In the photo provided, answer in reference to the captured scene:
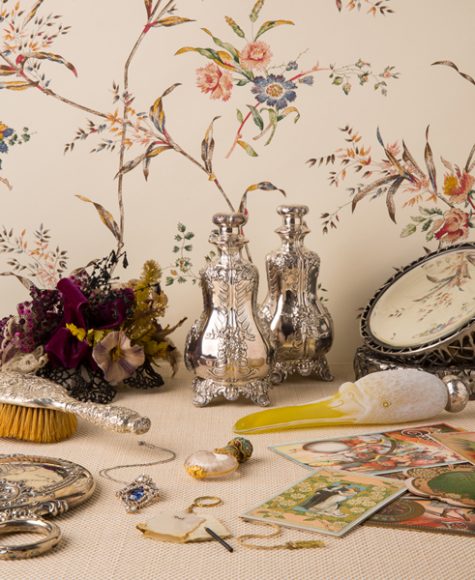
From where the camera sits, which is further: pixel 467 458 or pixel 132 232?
pixel 132 232

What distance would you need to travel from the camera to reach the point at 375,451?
0.99 metres

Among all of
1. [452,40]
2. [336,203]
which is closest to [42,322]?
[336,203]

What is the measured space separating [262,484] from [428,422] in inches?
12.1

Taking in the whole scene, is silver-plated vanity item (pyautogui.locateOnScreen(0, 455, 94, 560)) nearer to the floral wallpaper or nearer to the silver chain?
the silver chain

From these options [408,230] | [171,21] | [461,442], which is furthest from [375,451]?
[171,21]

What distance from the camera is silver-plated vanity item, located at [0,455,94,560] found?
0.74 meters

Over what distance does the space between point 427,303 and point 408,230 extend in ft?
0.58

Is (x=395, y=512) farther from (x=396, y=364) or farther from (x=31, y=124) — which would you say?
(x=31, y=124)

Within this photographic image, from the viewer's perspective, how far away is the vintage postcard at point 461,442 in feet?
3.17

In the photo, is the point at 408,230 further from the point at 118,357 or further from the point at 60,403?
the point at 60,403

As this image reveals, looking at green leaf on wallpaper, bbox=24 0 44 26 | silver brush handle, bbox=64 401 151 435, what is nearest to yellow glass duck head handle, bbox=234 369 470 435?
silver brush handle, bbox=64 401 151 435

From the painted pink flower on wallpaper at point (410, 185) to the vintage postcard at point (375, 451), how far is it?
46 centimetres

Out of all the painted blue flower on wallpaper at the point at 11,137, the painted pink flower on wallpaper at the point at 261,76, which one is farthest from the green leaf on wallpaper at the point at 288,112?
the painted blue flower on wallpaper at the point at 11,137

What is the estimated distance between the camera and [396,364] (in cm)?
122
